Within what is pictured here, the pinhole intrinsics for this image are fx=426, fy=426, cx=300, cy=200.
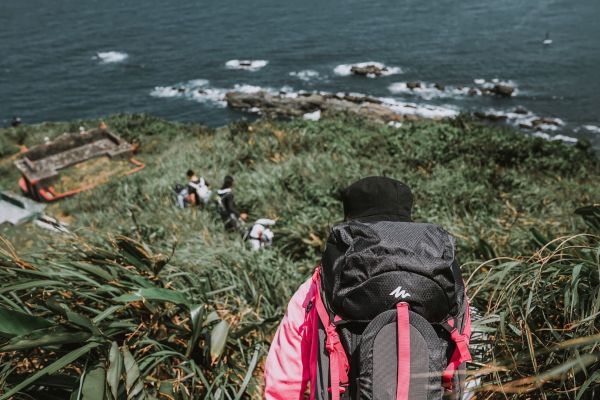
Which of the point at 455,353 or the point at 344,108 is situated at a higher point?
the point at 455,353

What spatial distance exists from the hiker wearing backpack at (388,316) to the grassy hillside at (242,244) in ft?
2.00

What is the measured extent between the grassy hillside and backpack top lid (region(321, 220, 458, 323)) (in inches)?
29.9

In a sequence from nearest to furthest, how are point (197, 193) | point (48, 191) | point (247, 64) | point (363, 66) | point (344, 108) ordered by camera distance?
1. point (197, 193)
2. point (48, 191)
3. point (344, 108)
4. point (363, 66)
5. point (247, 64)

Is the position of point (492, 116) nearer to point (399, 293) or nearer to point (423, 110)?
point (423, 110)

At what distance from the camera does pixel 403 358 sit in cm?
191

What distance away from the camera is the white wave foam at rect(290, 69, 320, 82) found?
143 ft

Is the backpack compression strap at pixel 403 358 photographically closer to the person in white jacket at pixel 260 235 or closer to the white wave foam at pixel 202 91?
the person in white jacket at pixel 260 235

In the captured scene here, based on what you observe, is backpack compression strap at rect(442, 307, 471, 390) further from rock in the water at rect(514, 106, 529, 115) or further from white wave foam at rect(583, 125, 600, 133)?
rock in the water at rect(514, 106, 529, 115)

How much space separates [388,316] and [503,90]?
1528 inches

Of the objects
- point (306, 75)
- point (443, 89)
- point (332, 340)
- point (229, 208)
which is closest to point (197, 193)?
point (229, 208)

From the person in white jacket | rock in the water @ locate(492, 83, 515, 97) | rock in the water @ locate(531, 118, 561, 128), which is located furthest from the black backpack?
rock in the water @ locate(492, 83, 515, 97)

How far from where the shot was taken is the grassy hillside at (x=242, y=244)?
292cm

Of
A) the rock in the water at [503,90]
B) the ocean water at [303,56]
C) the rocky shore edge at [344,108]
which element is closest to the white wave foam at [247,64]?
the ocean water at [303,56]

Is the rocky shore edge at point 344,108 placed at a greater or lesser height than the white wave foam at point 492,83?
lesser
